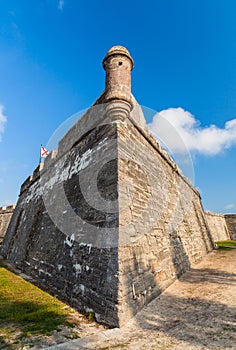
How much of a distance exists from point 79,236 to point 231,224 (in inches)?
1024

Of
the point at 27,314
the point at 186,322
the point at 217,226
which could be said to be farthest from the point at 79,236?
the point at 217,226

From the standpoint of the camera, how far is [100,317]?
11.5ft

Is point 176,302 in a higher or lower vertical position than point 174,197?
lower

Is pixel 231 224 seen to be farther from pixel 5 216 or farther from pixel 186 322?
pixel 5 216

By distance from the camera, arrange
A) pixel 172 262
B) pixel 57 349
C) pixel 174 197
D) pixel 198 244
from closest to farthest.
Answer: pixel 57 349 < pixel 172 262 < pixel 174 197 < pixel 198 244

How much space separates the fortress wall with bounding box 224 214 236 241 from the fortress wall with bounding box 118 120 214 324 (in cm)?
2050

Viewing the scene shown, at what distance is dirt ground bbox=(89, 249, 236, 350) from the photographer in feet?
8.80

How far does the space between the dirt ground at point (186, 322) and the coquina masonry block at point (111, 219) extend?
28 centimetres

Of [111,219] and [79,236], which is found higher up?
[111,219]

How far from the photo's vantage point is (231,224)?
2545cm

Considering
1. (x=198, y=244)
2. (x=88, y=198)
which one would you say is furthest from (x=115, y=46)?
(x=198, y=244)

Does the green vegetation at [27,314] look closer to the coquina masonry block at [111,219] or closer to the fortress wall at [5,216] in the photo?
the coquina masonry block at [111,219]

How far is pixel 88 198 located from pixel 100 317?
2.54m

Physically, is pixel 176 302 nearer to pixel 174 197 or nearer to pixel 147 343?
pixel 147 343
